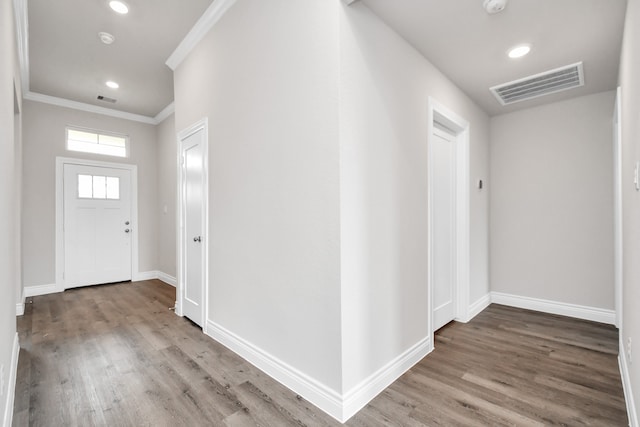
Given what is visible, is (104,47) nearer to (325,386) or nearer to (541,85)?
(325,386)

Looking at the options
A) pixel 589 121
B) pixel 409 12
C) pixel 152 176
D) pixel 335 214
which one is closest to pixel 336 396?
pixel 335 214

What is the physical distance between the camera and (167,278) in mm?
5160

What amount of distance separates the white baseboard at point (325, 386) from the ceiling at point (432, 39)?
7.92 feet

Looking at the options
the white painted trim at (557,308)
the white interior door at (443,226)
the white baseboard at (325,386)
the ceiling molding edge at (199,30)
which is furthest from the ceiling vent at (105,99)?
the white painted trim at (557,308)

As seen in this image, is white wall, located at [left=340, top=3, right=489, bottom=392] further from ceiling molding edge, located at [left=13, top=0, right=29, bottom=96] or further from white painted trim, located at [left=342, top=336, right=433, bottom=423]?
ceiling molding edge, located at [left=13, top=0, right=29, bottom=96]

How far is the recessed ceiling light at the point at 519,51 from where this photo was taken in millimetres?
2447

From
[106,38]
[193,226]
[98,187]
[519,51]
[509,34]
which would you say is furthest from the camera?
[98,187]

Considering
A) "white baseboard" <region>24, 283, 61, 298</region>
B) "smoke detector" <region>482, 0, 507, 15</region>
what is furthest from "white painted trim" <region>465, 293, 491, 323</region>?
"white baseboard" <region>24, 283, 61, 298</region>

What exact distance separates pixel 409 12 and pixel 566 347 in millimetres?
3067

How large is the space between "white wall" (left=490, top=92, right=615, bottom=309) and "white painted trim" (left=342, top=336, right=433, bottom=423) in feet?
7.03

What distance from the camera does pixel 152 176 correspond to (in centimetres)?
554

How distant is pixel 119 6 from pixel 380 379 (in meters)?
3.68

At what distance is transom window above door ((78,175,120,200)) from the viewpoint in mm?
4805

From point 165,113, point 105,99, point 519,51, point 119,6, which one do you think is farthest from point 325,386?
point 105,99
